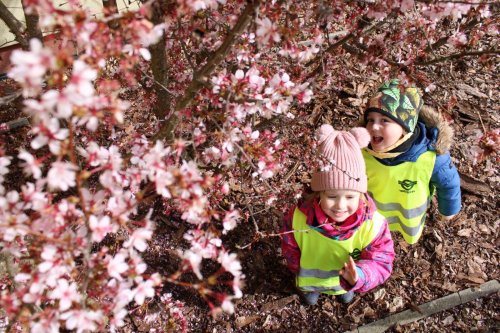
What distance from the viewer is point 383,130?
286 cm

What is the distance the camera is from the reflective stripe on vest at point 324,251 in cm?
286

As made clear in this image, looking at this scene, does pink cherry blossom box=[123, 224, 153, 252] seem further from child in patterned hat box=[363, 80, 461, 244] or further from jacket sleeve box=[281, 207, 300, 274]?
child in patterned hat box=[363, 80, 461, 244]

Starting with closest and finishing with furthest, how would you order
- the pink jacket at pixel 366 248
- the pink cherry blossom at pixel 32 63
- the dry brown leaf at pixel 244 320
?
the pink cherry blossom at pixel 32 63 < the pink jacket at pixel 366 248 < the dry brown leaf at pixel 244 320

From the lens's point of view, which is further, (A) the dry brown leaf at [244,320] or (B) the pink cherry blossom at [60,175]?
(A) the dry brown leaf at [244,320]

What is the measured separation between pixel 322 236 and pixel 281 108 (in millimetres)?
1055

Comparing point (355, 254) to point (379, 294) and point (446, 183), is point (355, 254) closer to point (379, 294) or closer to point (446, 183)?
point (379, 294)

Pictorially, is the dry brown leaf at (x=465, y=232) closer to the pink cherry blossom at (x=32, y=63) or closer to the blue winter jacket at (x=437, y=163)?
the blue winter jacket at (x=437, y=163)

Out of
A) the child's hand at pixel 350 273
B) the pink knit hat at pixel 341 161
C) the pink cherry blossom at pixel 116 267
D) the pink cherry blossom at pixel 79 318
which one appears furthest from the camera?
the child's hand at pixel 350 273

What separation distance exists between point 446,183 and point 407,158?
39cm

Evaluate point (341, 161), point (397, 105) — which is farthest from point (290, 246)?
point (397, 105)

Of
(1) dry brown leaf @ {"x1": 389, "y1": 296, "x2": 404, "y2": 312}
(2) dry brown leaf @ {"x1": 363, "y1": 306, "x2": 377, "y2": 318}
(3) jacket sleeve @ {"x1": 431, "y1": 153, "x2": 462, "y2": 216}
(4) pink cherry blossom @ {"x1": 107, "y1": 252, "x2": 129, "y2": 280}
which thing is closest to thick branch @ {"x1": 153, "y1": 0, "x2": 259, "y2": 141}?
(4) pink cherry blossom @ {"x1": 107, "y1": 252, "x2": 129, "y2": 280}

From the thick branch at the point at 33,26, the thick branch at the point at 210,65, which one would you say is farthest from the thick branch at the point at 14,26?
the thick branch at the point at 210,65

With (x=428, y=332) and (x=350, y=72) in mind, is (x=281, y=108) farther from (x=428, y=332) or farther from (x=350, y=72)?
(x=350, y=72)

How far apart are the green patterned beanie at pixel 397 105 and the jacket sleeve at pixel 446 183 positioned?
42 centimetres
